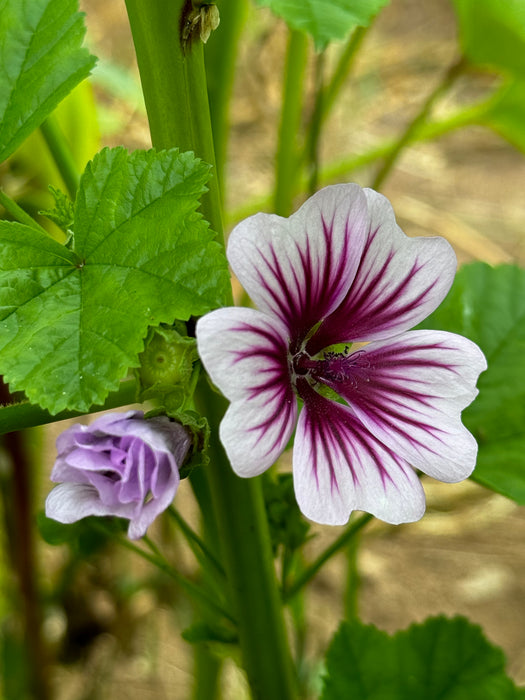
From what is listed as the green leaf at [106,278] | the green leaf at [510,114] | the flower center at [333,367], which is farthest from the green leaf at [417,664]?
the green leaf at [510,114]

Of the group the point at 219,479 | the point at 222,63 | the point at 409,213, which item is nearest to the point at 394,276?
the point at 219,479

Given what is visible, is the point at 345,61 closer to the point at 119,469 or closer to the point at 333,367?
the point at 333,367

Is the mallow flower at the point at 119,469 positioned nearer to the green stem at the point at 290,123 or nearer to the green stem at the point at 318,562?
the green stem at the point at 318,562

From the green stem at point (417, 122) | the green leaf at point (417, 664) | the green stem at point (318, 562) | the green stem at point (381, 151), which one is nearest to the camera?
the green stem at point (318, 562)

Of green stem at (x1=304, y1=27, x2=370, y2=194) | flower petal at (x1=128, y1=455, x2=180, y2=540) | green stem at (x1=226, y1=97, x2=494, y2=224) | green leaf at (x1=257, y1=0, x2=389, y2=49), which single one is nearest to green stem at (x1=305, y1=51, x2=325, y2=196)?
green stem at (x1=304, y1=27, x2=370, y2=194)

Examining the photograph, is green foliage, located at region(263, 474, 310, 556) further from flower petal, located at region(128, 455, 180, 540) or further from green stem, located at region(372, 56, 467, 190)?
green stem, located at region(372, 56, 467, 190)

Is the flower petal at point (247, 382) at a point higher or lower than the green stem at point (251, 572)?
higher
